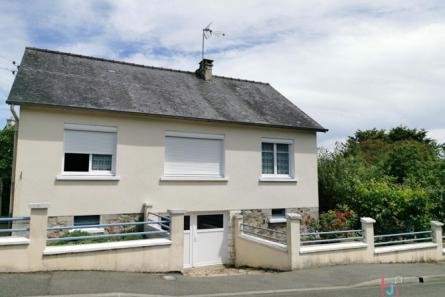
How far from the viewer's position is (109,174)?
1059 cm

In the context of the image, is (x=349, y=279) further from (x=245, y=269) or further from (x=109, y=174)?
(x=109, y=174)

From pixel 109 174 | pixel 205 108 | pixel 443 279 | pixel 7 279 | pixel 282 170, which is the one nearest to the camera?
pixel 7 279

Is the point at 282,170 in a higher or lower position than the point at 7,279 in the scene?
higher

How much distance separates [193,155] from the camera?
39.3 feet

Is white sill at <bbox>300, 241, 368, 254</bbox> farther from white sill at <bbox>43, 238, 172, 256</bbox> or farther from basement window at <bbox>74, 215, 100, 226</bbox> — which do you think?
basement window at <bbox>74, 215, 100, 226</bbox>

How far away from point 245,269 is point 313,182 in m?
4.67

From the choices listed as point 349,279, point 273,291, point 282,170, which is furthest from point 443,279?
point 282,170

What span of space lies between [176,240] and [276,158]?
5.99 m

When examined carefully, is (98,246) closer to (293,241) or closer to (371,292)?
(293,241)

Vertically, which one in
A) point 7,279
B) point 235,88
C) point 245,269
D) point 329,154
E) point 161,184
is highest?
point 235,88

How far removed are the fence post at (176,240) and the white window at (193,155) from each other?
2944 millimetres

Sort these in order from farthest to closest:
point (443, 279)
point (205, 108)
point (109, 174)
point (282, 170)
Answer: point (282, 170)
point (205, 108)
point (109, 174)
point (443, 279)
